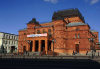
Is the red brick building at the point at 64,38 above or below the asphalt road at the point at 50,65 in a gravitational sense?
above

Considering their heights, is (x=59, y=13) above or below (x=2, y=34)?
above

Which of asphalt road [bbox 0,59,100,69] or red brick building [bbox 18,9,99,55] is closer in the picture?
asphalt road [bbox 0,59,100,69]

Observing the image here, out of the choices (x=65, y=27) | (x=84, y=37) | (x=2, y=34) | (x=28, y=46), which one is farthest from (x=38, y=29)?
(x=2, y=34)

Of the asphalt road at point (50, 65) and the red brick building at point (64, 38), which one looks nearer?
the asphalt road at point (50, 65)

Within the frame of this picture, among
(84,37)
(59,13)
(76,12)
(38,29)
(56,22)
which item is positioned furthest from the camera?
(59,13)

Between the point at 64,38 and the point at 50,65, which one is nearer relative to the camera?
the point at 50,65

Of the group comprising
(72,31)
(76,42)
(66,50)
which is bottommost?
(66,50)

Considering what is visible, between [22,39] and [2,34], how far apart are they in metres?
20.9

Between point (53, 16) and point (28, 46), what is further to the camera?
point (53, 16)

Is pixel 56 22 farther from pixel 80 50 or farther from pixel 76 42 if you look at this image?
pixel 80 50

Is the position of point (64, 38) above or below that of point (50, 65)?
above

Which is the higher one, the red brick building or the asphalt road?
the red brick building

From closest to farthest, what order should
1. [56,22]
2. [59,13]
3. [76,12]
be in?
[56,22]
[76,12]
[59,13]

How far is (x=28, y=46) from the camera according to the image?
59.3 metres
